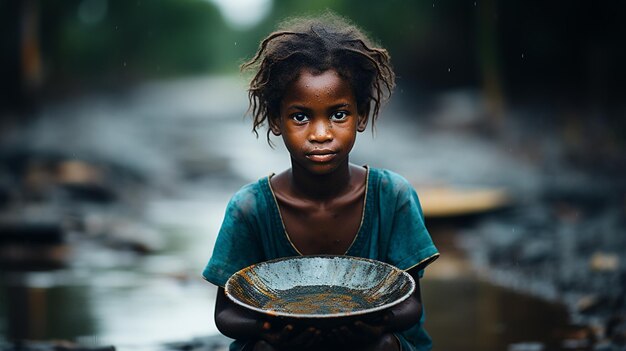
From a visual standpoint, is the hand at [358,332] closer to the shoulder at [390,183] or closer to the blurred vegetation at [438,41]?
the shoulder at [390,183]

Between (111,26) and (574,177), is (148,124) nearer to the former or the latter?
(111,26)

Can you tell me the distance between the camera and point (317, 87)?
2.51m

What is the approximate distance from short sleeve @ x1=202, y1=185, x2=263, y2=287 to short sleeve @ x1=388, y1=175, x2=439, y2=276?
0.52 m

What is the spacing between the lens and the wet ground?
5.12 meters

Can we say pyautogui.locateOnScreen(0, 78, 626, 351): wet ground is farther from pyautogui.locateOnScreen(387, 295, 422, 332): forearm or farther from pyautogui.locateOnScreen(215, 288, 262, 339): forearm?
pyautogui.locateOnScreen(387, 295, 422, 332): forearm

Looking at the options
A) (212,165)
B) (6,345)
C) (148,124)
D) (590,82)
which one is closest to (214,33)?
(148,124)

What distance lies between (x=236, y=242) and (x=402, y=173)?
40.6 feet

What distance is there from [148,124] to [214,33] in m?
33.0

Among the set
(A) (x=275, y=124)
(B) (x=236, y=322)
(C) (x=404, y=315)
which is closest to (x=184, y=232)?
(A) (x=275, y=124)

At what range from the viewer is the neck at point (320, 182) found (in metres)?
2.69

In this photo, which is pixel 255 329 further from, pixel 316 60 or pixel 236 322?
pixel 316 60

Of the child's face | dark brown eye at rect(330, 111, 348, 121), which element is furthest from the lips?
dark brown eye at rect(330, 111, 348, 121)

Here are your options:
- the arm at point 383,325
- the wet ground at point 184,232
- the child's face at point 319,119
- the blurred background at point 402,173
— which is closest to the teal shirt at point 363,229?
the arm at point 383,325

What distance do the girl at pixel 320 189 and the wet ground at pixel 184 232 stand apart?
78.4 inches
